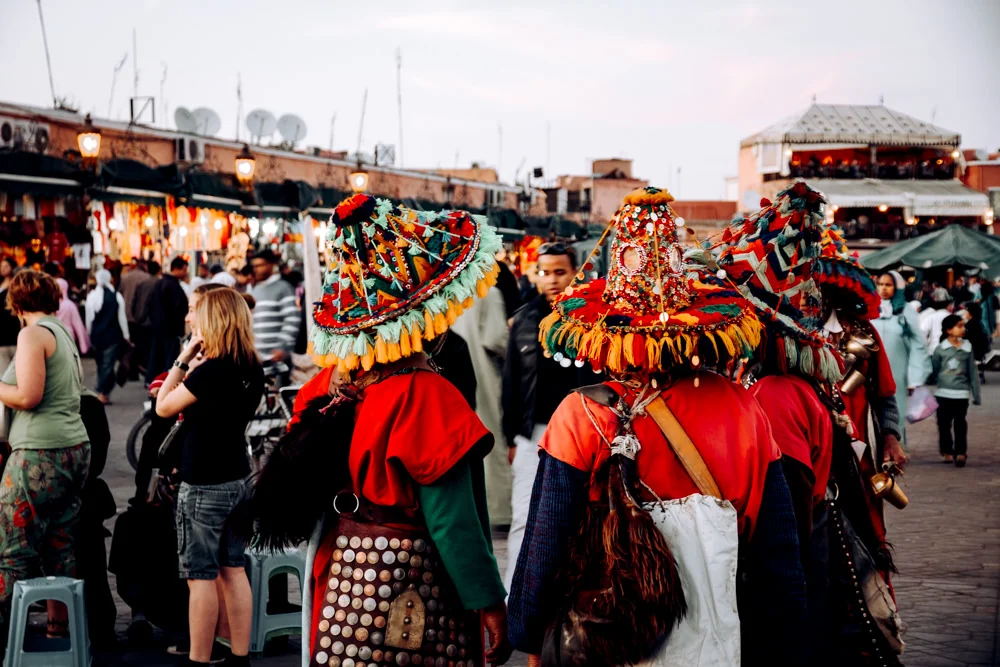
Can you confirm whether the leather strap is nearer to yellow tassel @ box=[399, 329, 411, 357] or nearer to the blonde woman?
yellow tassel @ box=[399, 329, 411, 357]

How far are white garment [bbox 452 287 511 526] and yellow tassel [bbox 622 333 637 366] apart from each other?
5.39 m

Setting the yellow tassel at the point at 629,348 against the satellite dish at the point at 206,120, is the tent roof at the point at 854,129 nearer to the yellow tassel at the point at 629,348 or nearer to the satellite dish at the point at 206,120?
the satellite dish at the point at 206,120

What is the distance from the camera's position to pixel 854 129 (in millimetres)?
59250

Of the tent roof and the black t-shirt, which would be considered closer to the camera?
the black t-shirt

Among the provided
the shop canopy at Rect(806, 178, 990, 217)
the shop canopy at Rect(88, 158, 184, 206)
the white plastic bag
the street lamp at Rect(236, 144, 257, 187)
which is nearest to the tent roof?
the shop canopy at Rect(806, 178, 990, 217)

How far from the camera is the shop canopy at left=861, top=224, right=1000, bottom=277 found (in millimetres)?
21125

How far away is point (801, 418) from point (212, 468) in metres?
2.71

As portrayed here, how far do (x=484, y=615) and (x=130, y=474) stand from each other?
8.07m

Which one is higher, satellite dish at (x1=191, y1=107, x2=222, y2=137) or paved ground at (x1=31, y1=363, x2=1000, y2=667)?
satellite dish at (x1=191, y1=107, x2=222, y2=137)

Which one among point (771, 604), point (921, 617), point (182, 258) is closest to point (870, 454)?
point (921, 617)

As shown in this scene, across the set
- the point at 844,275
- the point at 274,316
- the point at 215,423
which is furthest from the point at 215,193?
the point at 844,275

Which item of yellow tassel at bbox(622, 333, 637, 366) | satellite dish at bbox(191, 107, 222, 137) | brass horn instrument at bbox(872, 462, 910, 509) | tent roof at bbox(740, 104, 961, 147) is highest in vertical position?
tent roof at bbox(740, 104, 961, 147)

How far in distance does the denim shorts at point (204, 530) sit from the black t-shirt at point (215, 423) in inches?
2.2

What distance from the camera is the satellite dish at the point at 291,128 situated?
102 ft
